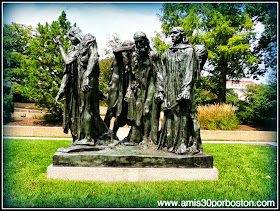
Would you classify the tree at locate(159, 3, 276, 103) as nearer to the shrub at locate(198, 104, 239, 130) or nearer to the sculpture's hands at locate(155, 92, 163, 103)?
the shrub at locate(198, 104, 239, 130)

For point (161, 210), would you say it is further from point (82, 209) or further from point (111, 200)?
point (82, 209)

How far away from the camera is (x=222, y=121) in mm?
13758

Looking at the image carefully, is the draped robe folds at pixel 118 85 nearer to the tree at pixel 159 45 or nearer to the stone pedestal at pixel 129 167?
the stone pedestal at pixel 129 167

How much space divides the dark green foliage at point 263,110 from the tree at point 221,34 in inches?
143

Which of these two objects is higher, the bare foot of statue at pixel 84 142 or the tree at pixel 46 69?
the tree at pixel 46 69

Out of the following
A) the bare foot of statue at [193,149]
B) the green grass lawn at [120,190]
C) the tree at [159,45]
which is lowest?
the green grass lawn at [120,190]

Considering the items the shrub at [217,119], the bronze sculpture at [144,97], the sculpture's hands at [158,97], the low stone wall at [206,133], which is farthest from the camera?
the shrub at [217,119]

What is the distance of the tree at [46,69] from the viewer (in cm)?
1493

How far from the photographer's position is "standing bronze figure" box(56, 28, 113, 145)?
539 cm

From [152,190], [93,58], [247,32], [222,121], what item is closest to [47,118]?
[222,121]

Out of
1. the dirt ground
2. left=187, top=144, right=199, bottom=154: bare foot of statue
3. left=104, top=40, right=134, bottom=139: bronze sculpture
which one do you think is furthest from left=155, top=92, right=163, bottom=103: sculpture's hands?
the dirt ground

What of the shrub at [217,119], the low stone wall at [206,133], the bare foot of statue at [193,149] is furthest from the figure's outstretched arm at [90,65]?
the shrub at [217,119]

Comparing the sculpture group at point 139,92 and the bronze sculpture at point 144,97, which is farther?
the bronze sculpture at point 144,97

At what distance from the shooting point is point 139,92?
597 cm
